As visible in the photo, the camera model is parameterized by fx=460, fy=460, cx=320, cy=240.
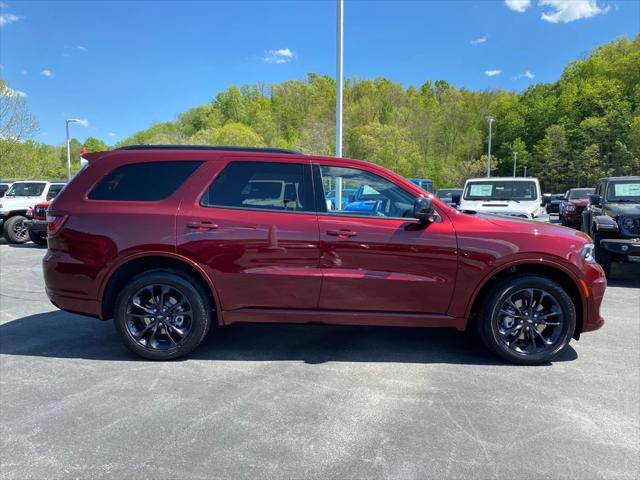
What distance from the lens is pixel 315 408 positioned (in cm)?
332

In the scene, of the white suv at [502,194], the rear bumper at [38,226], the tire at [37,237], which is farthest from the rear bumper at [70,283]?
the tire at [37,237]

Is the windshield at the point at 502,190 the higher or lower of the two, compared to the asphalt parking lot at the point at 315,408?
higher

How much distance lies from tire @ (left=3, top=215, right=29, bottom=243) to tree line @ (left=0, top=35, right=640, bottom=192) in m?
30.6

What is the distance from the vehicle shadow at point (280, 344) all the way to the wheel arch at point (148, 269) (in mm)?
496

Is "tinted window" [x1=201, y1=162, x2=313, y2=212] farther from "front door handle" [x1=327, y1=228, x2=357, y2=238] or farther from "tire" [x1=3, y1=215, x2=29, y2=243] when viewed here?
"tire" [x1=3, y1=215, x2=29, y2=243]

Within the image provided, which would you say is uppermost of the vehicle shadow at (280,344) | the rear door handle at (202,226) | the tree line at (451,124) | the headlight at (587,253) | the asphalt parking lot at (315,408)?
the tree line at (451,124)

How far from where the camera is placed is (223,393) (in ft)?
11.7

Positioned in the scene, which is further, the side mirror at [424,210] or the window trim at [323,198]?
the window trim at [323,198]

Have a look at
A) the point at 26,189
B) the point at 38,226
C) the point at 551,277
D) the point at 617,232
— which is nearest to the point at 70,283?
the point at 551,277

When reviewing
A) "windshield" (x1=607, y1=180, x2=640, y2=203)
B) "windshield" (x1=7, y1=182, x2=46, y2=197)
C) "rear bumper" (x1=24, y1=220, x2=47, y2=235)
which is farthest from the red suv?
"windshield" (x1=7, y1=182, x2=46, y2=197)

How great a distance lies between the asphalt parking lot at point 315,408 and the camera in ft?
8.75

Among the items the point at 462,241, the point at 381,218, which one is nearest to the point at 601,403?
the point at 462,241

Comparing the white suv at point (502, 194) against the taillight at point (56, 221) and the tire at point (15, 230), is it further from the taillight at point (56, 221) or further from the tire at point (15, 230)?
the tire at point (15, 230)

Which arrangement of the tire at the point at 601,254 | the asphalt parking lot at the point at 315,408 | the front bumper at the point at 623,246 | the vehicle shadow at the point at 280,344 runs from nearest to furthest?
1. the asphalt parking lot at the point at 315,408
2. the vehicle shadow at the point at 280,344
3. the front bumper at the point at 623,246
4. the tire at the point at 601,254
